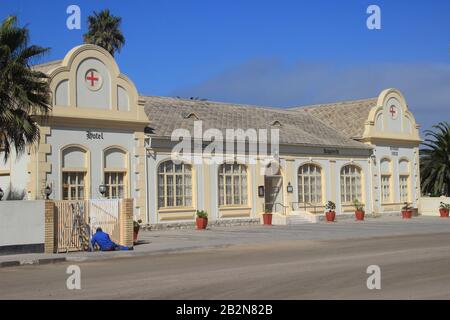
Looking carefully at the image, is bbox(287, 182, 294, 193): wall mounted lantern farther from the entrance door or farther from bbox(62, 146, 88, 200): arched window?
bbox(62, 146, 88, 200): arched window

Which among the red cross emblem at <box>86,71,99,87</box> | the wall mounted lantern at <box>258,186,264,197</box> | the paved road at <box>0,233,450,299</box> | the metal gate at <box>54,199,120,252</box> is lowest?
the paved road at <box>0,233,450,299</box>

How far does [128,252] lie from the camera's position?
19.8m

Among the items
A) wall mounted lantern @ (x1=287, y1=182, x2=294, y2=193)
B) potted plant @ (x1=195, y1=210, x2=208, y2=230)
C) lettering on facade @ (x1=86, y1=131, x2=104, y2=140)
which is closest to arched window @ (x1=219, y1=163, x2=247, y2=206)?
wall mounted lantern @ (x1=287, y1=182, x2=294, y2=193)

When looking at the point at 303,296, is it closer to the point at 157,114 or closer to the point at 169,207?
the point at 169,207

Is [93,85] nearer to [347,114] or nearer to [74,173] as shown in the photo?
[74,173]

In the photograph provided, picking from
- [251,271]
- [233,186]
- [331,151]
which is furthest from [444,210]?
[251,271]

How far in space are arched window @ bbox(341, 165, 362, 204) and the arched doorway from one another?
488 centimetres

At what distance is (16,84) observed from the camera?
1988 cm

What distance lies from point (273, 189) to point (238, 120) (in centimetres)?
410

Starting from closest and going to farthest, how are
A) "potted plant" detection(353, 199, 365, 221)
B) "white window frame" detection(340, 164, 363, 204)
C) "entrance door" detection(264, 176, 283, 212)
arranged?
"entrance door" detection(264, 176, 283, 212), "potted plant" detection(353, 199, 365, 221), "white window frame" detection(340, 164, 363, 204)

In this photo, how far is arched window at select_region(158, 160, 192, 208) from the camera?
30.6 metres

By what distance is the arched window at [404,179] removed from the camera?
142 ft

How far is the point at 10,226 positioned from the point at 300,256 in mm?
8231
